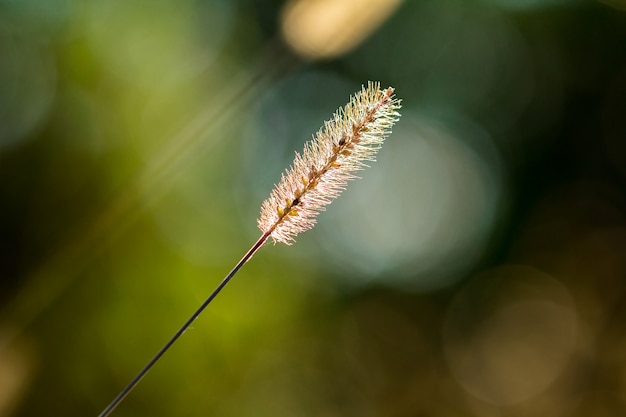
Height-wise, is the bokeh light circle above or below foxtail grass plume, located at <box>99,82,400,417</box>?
above

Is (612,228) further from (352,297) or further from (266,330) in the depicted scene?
(266,330)

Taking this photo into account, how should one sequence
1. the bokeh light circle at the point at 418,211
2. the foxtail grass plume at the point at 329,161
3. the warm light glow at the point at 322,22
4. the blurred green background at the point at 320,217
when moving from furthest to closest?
the bokeh light circle at the point at 418,211, the blurred green background at the point at 320,217, the warm light glow at the point at 322,22, the foxtail grass plume at the point at 329,161

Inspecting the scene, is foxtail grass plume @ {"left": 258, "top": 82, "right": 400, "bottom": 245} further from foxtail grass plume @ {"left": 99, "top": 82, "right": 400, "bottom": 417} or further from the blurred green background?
the blurred green background

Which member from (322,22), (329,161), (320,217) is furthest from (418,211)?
(329,161)

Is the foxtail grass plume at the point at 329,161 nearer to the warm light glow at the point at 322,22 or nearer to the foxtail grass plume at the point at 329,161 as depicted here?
the foxtail grass plume at the point at 329,161

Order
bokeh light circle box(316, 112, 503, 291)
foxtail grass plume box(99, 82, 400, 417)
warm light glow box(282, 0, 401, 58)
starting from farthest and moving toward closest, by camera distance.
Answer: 1. bokeh light circle box(316, 112, 503, 291)
2. warm light glow box(282, 0, 401, 58)
3. foxtail grass plume box(99, 82, 400, 417)

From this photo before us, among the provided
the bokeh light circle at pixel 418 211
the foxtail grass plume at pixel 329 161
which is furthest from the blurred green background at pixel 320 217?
the foxtail grass plume at pixel 329 161

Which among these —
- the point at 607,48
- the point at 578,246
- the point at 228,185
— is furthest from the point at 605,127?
the point at 228,185

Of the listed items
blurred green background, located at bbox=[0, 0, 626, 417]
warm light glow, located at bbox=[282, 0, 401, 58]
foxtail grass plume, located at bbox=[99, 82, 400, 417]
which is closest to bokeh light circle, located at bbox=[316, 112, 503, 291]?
blurred green background, located at bbox=[0, 0, 626, 417]
